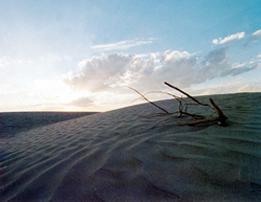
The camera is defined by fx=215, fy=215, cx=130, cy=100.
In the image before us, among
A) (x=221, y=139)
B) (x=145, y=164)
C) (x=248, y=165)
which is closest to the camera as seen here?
(x=248, y=165)

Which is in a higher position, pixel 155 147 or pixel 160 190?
pixel 155 147

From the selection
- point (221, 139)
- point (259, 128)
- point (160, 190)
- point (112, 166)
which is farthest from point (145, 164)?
point (259, 128)

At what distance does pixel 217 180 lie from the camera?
161 centimetres

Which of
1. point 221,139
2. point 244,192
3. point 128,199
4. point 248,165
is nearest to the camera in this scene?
point 244,192

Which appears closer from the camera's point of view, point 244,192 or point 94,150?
point 244,192

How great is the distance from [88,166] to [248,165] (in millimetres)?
1515

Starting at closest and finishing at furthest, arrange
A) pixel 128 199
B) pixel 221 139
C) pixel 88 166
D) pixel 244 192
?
pixel 244 192, pixel 128 199, pixel 88 166, pixel 221 139

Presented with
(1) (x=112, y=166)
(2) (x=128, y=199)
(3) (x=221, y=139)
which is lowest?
(2) (x=128, y=199)

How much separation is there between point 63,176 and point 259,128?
253 cm

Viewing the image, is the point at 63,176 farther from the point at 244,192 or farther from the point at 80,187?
the point at 244,192

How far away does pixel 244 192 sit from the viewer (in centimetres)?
142

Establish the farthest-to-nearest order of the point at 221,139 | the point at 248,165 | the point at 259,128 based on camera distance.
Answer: the point at 259,128 < the point at 221,139 < the point at 248,165

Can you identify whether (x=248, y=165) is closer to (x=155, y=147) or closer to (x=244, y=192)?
(x=244, y=192)

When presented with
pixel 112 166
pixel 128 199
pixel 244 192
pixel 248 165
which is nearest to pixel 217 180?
pixel 244 192
